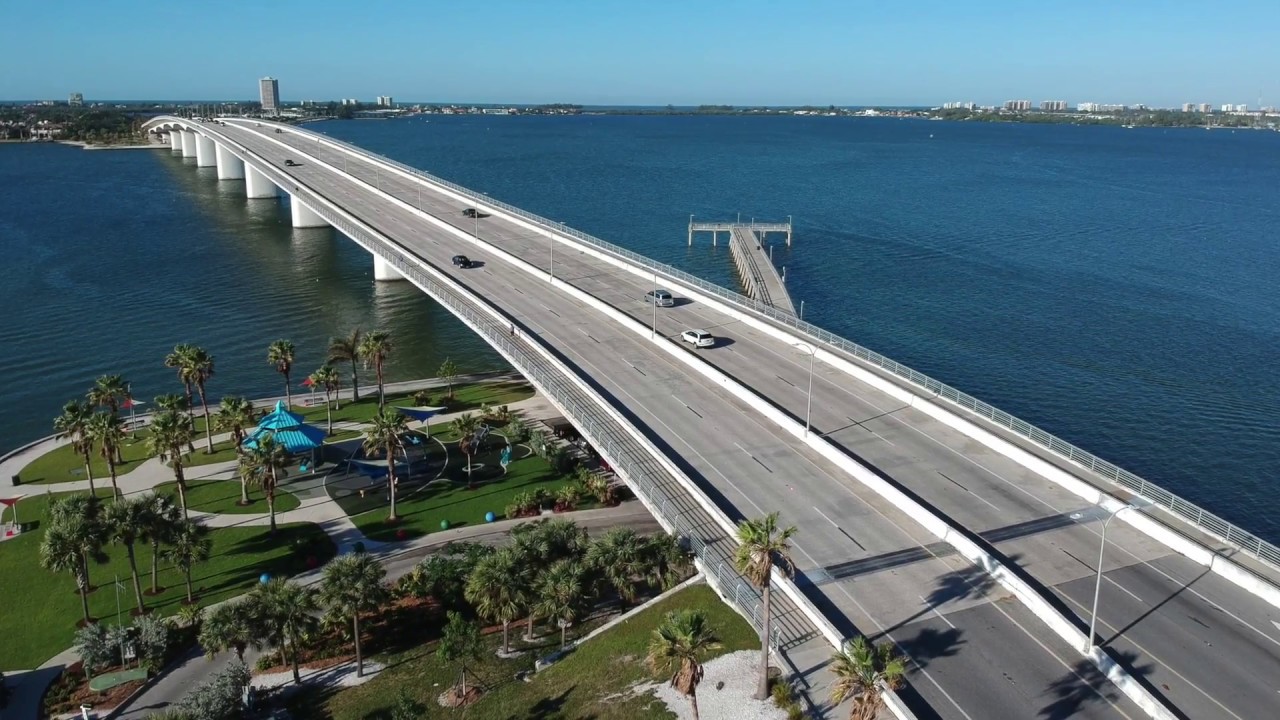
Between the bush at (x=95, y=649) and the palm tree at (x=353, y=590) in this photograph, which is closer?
the palm tree at (x=353, y=590)

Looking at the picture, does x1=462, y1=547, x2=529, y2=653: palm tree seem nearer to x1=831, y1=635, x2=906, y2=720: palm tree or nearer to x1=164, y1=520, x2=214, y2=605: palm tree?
x1=164, y1=520, x2=214, y2=605: palm tree

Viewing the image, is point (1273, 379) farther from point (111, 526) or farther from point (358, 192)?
point (358, 192)

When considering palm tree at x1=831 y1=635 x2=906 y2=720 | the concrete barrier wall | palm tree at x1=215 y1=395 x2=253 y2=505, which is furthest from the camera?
palm tree at x1=215 y1=395 x2=253 y2=505

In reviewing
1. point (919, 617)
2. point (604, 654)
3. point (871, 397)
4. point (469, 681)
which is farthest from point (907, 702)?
point (871, 397)

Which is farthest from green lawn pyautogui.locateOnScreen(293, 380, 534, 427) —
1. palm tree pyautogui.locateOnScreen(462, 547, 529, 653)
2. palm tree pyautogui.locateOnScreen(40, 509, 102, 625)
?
palm tree pyautogui.locateOnScreen(462, 547, 529, 653)

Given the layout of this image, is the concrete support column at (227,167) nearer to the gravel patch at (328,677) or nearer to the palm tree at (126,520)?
the palm tree at (126,520)

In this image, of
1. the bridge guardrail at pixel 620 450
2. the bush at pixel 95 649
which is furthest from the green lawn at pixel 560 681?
the bush at pixel 95 649
